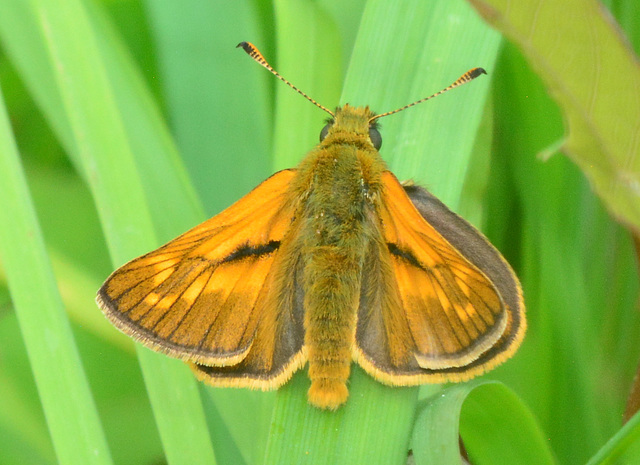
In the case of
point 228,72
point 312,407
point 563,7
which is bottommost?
point 312,407

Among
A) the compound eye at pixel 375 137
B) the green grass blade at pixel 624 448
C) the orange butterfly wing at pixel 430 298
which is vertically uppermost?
the compound eye at pixel 375 137

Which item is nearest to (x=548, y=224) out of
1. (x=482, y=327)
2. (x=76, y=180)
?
(x=482, y=327)

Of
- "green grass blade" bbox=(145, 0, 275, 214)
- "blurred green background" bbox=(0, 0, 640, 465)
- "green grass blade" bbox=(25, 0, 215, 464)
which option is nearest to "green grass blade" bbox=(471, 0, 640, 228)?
"blurred green background" bbox=(0, 0, 640, 465)

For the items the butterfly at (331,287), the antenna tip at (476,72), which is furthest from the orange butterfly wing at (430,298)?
the antenna tip at (476,72)

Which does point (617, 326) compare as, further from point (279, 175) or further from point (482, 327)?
point (279, 175)

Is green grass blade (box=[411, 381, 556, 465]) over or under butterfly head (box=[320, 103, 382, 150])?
under

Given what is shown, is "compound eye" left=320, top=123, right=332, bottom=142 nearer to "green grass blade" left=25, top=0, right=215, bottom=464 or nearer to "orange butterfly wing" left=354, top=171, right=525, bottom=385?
"orange butterfly wing" left=354, top=171, right=525, bottom=385

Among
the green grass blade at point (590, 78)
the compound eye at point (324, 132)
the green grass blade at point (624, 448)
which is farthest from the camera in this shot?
the compound eye at point (324, 132)

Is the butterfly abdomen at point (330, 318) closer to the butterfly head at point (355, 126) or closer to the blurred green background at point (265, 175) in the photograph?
the blurred green background at point (265, 175)
